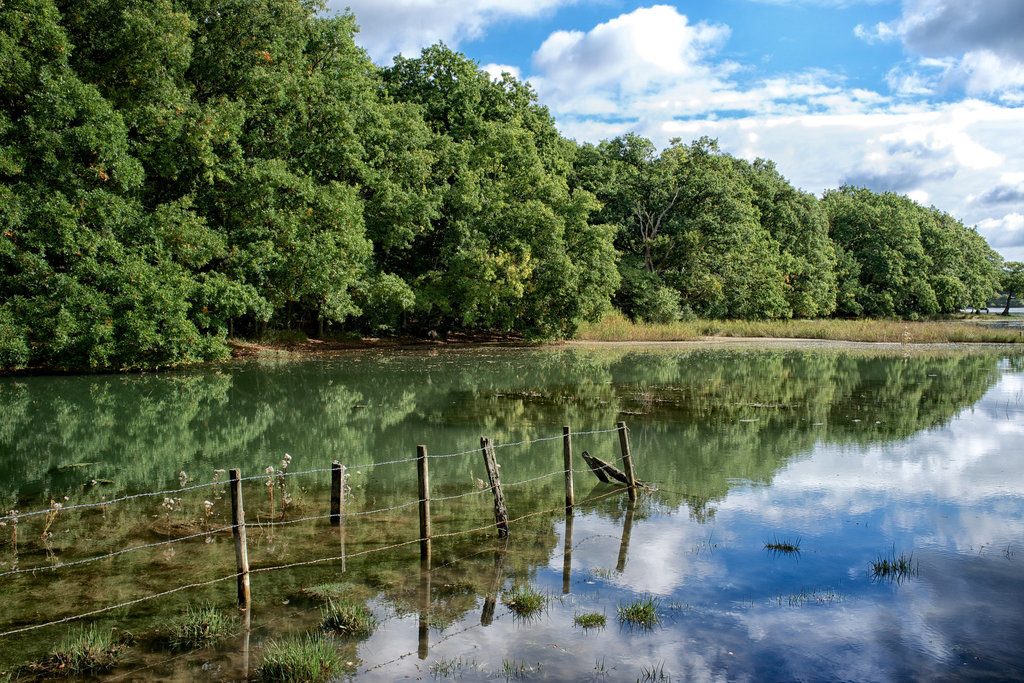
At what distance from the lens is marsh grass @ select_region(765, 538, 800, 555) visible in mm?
10445

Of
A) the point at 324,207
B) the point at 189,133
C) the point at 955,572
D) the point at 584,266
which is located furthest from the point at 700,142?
the point at 955,572

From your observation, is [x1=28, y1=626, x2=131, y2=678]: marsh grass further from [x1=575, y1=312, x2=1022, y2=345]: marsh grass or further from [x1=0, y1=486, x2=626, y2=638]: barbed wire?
[x1=575, y1=312, x2=1022, y2=345]: marsh grass

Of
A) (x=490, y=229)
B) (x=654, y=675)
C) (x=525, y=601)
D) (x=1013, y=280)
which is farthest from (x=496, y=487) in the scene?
(x=1013, y=280)

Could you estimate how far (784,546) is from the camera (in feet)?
34.8

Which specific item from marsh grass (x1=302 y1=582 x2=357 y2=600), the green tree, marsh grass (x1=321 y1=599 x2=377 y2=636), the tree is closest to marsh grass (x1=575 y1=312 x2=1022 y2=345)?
the green tree

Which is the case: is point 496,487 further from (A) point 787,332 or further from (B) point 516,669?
(A) point 787,332

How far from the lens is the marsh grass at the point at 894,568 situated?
31.2ft

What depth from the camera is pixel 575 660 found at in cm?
720

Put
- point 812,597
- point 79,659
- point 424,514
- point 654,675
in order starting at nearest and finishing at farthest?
point 79,659 < point 654,675 < point 812,597 < point 424,514

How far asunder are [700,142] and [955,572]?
5166cm

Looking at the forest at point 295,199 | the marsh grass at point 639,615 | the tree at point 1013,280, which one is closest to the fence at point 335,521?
the marsh grass at point 639,615

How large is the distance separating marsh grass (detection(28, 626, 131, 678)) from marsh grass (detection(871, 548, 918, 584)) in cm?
877

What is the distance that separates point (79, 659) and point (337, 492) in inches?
175

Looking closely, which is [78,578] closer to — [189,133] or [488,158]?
[189,133]
